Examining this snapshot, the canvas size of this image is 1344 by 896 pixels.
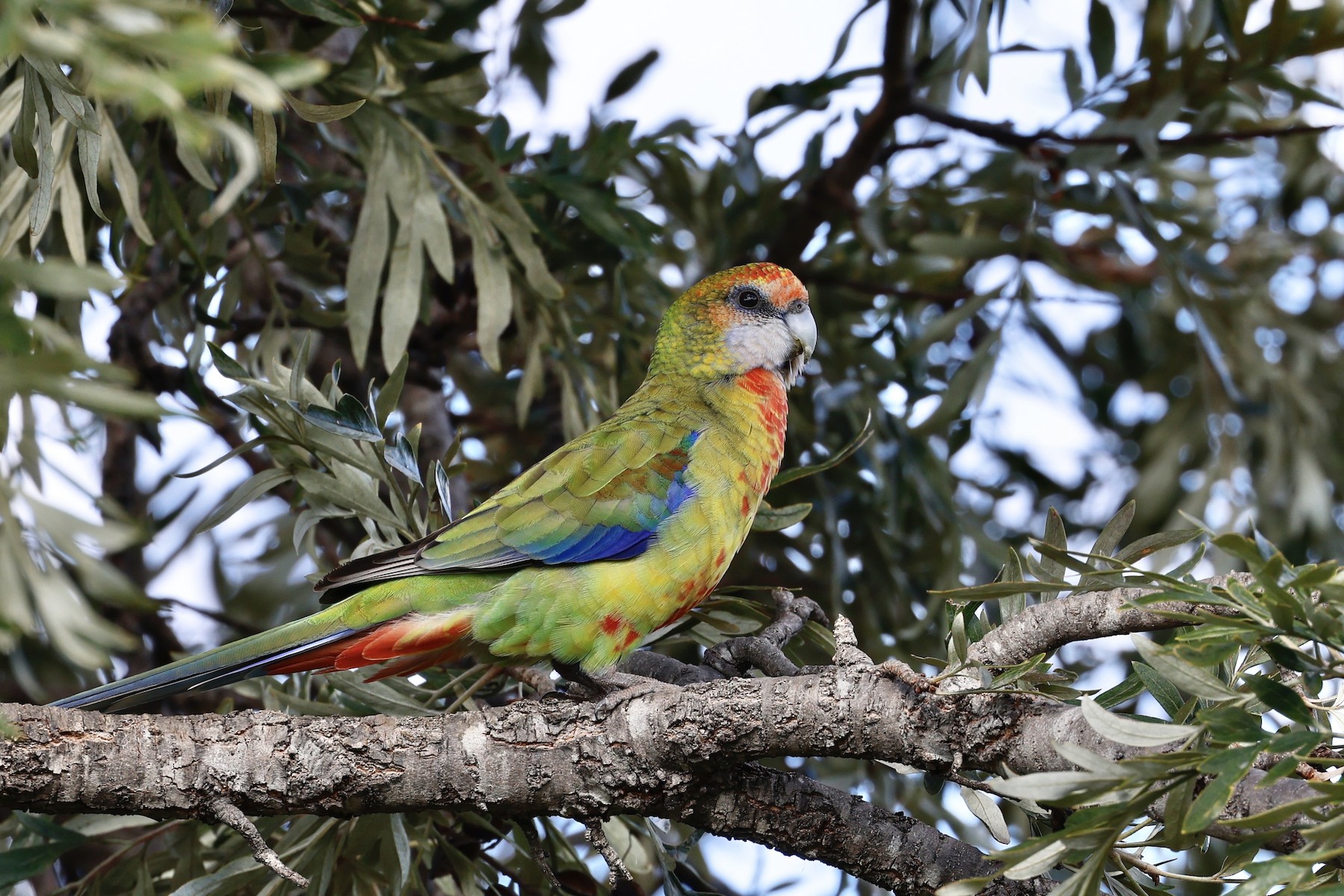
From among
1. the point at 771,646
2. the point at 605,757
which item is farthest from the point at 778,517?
the point at 605,757

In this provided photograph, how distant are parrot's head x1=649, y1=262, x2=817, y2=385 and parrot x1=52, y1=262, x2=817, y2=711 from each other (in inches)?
11.3

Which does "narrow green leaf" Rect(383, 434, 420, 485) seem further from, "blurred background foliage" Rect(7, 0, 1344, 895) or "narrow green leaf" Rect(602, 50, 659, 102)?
"narrow green leaf" Rect(602, 50, 659, 102)

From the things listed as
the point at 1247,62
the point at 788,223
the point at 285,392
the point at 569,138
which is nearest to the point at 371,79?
the point at 569,138

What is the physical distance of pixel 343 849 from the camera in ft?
8.47

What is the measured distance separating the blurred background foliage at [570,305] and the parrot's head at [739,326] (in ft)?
0.77

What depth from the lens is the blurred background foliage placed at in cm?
268

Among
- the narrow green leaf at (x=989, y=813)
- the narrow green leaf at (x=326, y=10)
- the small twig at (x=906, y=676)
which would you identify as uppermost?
the narrow green leaf at (x=326, y=10)

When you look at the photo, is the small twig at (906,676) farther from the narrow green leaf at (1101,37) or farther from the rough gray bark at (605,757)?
the narrow green leaf at (1101,37)

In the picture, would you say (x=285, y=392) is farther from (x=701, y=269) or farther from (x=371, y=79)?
(x=701, y=269)

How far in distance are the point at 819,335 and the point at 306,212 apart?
1839 mm

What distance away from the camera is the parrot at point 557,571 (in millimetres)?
2521

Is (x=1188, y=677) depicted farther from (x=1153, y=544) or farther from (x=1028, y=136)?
(x=1028, y=136)

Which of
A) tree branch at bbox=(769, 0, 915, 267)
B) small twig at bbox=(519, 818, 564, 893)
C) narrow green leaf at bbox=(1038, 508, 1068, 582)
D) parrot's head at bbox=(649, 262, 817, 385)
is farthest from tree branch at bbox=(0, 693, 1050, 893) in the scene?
tree branch at bbox=(769, 0, 915, 267)

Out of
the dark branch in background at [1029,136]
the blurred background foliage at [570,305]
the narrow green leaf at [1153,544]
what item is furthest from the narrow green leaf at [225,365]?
the dark branch in background at [1029,136]
